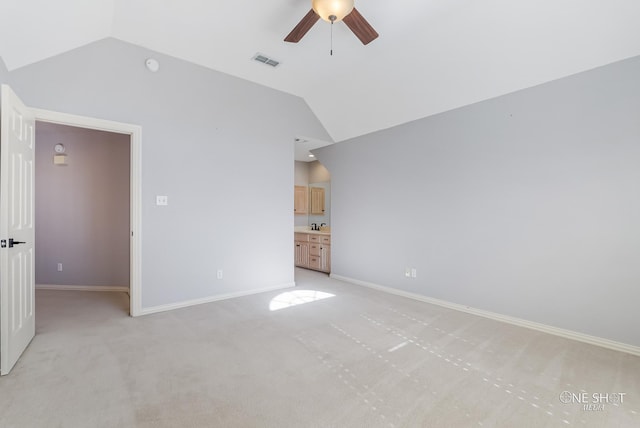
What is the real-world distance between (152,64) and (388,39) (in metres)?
2.78

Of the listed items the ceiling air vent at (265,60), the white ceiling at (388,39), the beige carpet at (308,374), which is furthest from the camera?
the ceiling air vent at (265,60)

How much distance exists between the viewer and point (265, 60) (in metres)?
3.80

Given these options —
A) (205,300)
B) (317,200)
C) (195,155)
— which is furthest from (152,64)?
(317,200)

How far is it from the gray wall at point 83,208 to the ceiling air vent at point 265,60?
2.58 m

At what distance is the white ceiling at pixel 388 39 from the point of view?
247cm

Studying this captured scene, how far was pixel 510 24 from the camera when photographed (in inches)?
106

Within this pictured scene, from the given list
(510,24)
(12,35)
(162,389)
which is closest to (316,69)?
(510,24)

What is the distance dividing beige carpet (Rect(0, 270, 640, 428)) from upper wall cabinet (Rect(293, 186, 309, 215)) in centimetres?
403

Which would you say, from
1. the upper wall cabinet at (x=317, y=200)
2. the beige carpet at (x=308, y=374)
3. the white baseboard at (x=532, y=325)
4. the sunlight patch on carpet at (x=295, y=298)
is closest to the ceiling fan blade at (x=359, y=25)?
the beige carpet at (x=308, y=374)

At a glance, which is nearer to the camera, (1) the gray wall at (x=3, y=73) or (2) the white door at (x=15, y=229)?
(2) the white door at (x=15, y=229)

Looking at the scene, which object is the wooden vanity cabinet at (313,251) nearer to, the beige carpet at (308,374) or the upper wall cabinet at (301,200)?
the upper wall cabinet at (301,200)

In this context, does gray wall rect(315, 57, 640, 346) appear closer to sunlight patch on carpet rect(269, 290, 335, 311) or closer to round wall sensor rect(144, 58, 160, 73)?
sunlight patch on carpet rect(269, 290, 335, 311)

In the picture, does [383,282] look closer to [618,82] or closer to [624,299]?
[624,299]

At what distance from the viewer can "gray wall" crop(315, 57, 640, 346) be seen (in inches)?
104
